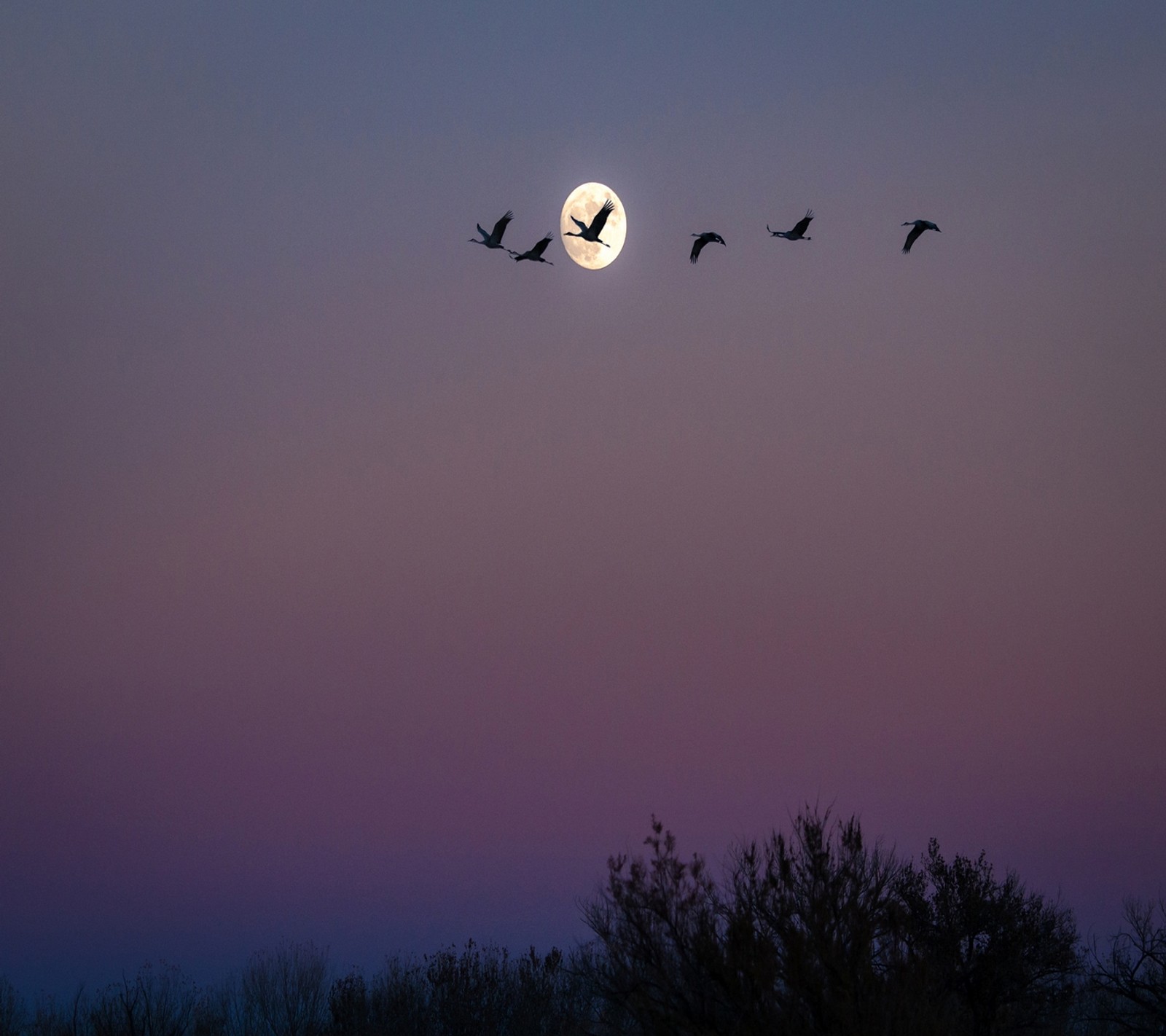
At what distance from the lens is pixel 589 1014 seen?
47781 mm

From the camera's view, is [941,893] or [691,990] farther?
[941,893]

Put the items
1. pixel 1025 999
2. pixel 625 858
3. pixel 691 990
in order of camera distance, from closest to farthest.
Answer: pixel 691 990, pixel 625 858, pixel 1025 999

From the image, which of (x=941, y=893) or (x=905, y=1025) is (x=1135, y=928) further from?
(x=905, y=1025)

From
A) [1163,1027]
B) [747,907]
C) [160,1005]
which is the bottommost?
[1163,1027]

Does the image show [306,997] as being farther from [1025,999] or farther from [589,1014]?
[1025,999]

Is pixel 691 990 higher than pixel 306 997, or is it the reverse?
pixel 306 997

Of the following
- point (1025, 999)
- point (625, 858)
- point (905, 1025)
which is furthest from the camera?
point (1025, 999)

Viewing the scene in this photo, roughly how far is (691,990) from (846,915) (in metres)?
2.50

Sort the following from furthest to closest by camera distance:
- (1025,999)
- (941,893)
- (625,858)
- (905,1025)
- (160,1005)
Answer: (160,1005)
(941,893)
(1025,999)
(625,858)
(905,1025)

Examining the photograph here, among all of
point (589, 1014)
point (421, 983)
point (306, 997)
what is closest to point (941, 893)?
point (589, 1014)

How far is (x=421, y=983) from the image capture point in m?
47.3

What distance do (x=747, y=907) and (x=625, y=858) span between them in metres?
2.15

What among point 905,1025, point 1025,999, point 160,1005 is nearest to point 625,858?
point 905,1025

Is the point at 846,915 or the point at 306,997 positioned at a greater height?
the point at 306,997
